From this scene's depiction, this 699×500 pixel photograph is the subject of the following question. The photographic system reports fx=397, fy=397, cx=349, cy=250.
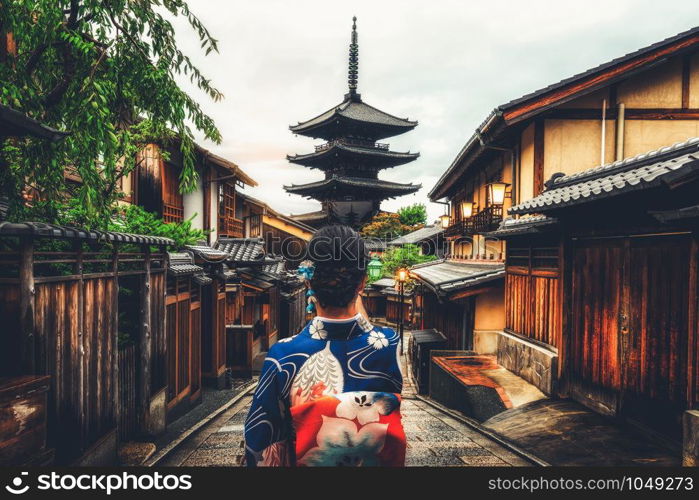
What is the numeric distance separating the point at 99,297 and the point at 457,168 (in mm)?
14481

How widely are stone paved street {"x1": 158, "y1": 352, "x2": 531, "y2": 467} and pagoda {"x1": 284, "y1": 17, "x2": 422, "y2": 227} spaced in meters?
28.8

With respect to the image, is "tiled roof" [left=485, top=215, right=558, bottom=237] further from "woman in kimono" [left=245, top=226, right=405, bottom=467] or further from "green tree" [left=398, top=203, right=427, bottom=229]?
"green tree" [left=398, top=203, right=427, bottom=229]

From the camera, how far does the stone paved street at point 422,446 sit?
5.53 metres

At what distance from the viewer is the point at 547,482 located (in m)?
2.84

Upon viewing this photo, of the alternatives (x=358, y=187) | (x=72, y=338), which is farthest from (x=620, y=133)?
(x=358, y=187)

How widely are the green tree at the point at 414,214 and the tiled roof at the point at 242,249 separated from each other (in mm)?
41049

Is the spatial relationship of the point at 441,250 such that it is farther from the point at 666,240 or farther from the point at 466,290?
the point at 666,240

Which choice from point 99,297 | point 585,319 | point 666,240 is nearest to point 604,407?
point 585,319

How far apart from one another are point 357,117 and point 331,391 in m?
36.7

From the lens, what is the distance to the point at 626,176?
226 inches

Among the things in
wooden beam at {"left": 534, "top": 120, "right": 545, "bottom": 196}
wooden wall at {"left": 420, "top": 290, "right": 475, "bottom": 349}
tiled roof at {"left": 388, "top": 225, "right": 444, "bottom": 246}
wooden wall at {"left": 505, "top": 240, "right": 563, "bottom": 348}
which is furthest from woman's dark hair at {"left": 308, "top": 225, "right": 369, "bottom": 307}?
tiled roof at {"left": 388, "top": 225, "right": 444, "bottom": 246}

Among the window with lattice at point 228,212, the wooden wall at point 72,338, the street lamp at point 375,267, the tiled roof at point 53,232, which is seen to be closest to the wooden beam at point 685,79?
the street lamp at point 375,267

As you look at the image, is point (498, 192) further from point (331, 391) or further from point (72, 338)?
point (331, 391)

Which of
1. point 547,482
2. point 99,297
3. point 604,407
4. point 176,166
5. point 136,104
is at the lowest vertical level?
point 604,407
